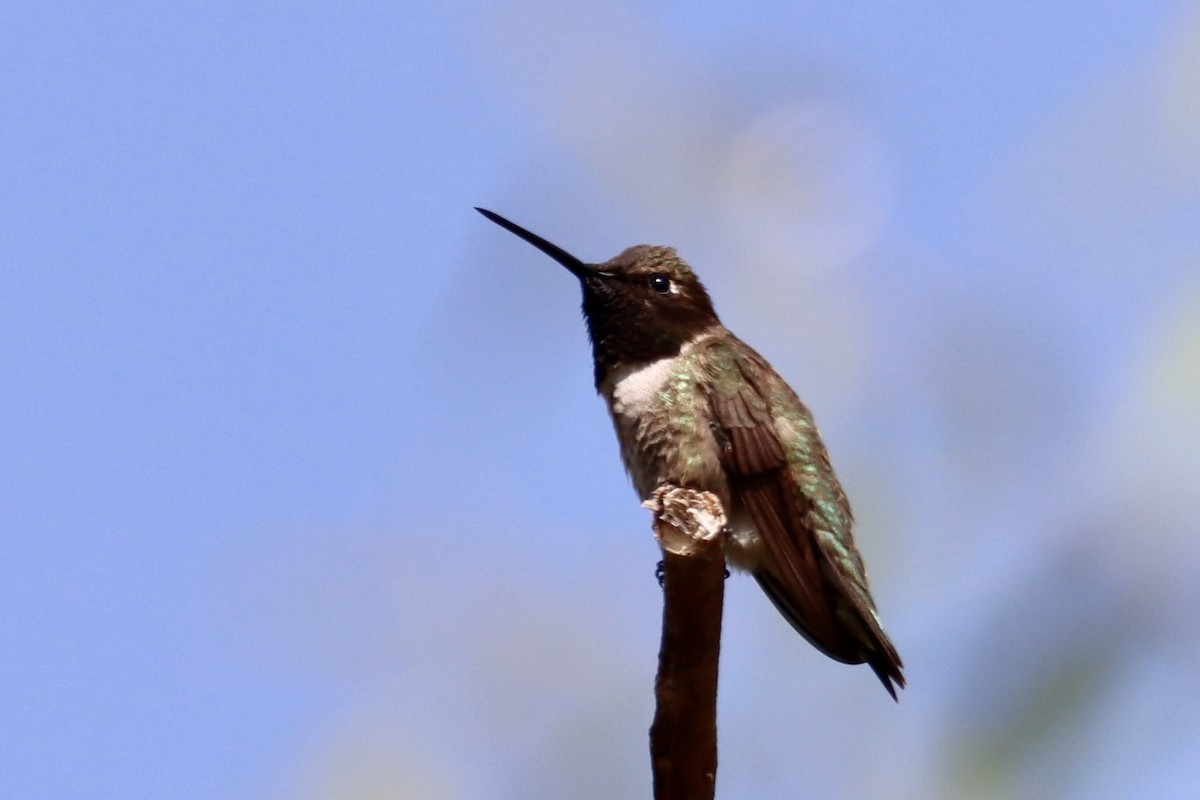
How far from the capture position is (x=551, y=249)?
14.1 feet

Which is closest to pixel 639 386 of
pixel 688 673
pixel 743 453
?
pixel 743 453

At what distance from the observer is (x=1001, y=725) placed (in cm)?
254

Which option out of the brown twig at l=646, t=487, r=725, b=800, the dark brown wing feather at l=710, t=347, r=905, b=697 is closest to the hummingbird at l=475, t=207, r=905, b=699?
the dark brown wing feather at l=710, t=347, r=905, b=697

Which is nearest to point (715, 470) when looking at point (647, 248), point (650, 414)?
point (650, 414)

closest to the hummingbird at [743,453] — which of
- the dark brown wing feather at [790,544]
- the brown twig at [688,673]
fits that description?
the dark brown wing feather at [790,544]

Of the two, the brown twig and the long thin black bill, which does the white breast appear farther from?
the brown twig

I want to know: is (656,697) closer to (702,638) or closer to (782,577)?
(702,638)

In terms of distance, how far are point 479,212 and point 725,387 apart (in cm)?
104

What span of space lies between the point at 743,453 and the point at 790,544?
0.87ft

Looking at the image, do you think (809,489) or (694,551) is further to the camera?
(809,489)

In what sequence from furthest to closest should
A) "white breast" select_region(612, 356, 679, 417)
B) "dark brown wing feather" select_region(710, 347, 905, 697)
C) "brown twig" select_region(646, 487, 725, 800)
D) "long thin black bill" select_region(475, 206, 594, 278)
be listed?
"long thin black bill" select_region(475, 206, 594, 278) < "white breast" select_region(612, 356, 679, 417) < "dark brown wing feather" select_region(710, 347, 905, 697) < "brown twig" select_region(646, 487, 725, 800)

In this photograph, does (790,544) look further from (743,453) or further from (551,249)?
(551,249)

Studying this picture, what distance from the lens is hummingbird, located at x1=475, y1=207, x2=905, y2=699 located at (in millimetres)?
3477

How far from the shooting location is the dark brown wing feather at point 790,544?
136 inches
